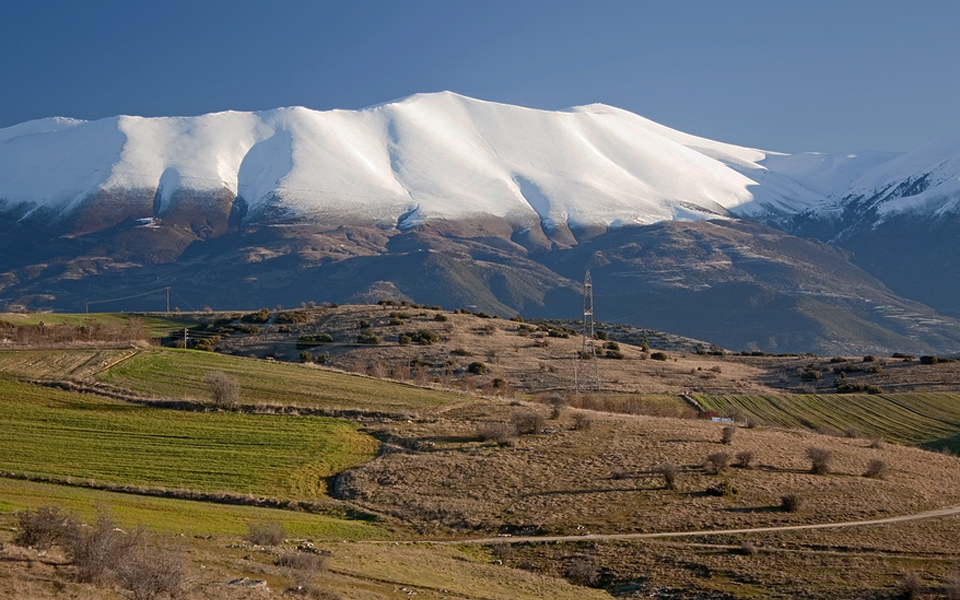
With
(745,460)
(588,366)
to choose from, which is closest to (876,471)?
(745,460)

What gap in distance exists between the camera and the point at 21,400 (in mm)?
44531

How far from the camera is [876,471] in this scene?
39719mm

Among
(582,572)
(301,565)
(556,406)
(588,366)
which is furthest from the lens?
(588,366)

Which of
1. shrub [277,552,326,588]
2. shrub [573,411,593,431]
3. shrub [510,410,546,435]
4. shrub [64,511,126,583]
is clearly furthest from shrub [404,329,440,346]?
shrub [64,511,126,583]

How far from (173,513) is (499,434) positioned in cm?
1673

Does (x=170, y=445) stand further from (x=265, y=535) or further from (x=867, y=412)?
(x=867, y=412)

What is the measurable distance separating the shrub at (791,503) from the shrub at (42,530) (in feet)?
79.2

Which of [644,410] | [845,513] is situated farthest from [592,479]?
[644,410]

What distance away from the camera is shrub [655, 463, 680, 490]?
36.5 meters

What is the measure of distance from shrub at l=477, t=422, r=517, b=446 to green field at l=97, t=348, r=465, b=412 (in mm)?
7368

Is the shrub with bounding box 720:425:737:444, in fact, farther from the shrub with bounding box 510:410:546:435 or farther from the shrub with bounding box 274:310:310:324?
the shrub with bounding box 274:310:310:324

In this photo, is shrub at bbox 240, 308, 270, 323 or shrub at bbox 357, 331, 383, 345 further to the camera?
shrub at bbox 240, 308, 270, 323

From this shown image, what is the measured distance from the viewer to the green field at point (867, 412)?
195ft

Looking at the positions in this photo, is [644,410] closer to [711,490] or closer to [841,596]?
[711,490]
